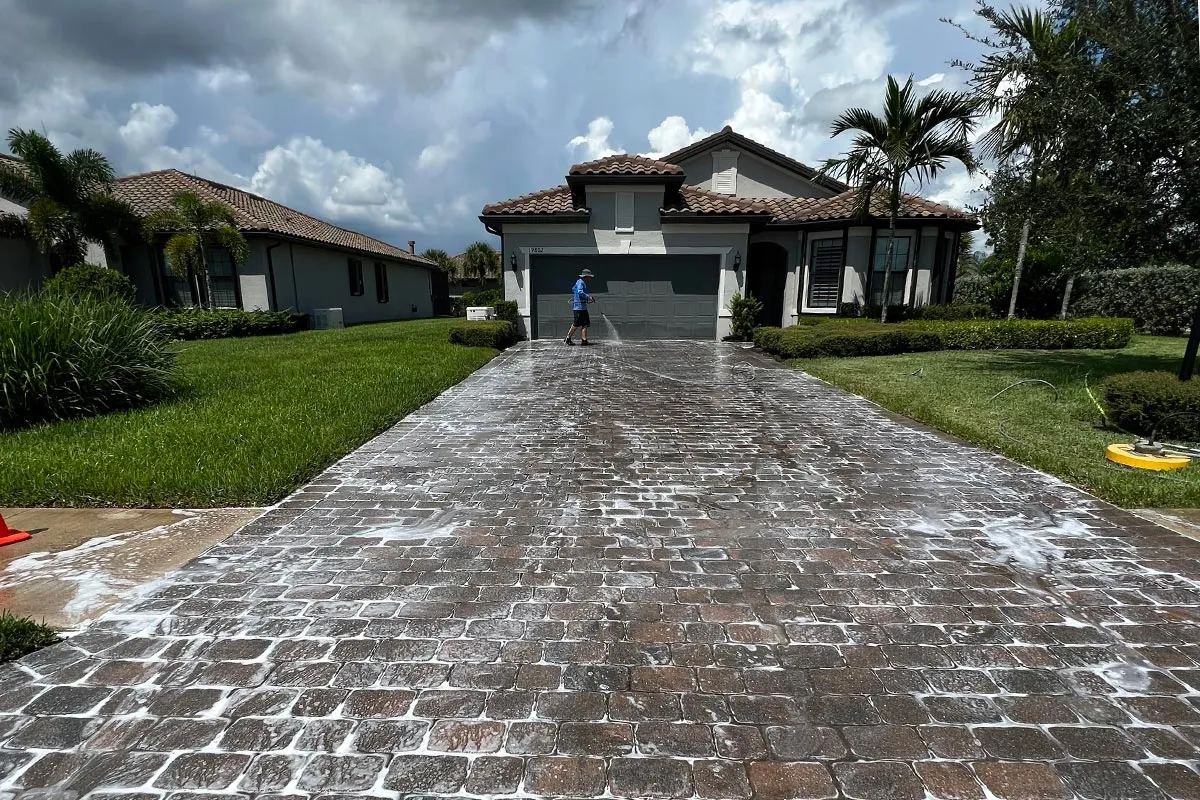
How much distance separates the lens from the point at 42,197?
593 inches

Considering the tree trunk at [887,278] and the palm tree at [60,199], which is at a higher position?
the palm tree at [60,199]

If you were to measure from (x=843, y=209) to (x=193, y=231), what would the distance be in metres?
19.7

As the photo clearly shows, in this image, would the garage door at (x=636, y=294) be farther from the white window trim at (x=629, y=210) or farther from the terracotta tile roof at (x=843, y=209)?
the terracotta tile roof at (x=843, y=209)

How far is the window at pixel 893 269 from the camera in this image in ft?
52.0

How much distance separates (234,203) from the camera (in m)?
20.8

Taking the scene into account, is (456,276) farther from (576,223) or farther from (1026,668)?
(1026,668)

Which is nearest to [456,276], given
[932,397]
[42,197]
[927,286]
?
[42,197]

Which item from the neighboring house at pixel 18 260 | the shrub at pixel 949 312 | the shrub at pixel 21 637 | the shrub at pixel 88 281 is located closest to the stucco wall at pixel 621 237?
the shrub at pixel 949 312

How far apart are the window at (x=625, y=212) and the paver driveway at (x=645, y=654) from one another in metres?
12.5

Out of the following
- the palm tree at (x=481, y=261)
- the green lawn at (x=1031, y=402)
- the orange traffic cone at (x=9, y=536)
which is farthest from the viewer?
the palm tree at (x=481, y=261)

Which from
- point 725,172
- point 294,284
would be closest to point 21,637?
point 725,172

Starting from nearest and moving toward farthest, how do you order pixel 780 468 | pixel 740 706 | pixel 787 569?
pixel 740 706
pixel 787 569
pixel 780 468

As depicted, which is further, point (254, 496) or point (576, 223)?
point (576, 223)

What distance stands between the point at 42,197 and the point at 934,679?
2223 cm
